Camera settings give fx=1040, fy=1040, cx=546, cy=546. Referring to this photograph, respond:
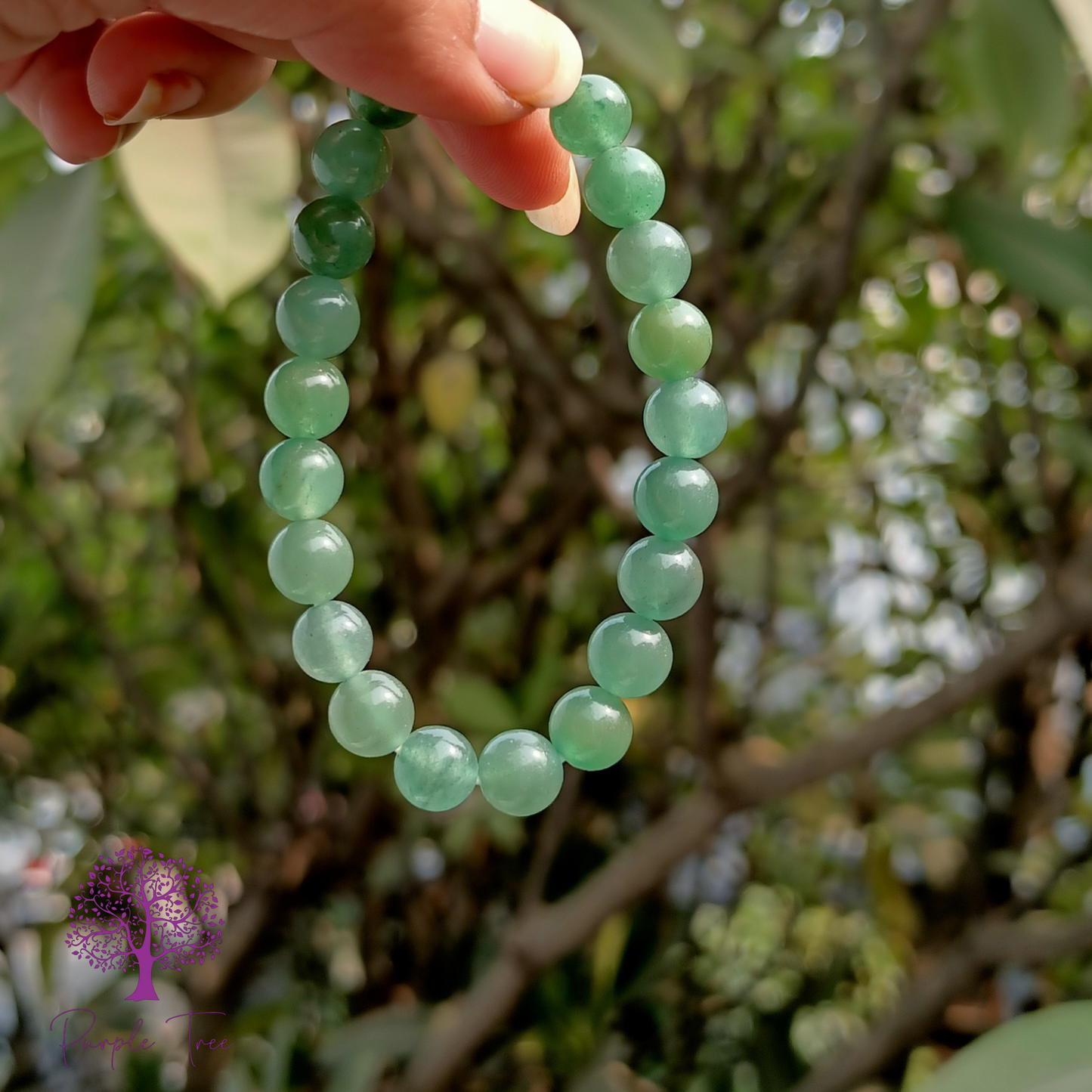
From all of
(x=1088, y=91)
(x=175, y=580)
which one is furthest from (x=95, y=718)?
(x=1088, y=91)

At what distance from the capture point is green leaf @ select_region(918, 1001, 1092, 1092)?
408mm

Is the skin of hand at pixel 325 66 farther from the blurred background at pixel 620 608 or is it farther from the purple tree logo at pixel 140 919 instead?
the purple tree logo at pixel 140 919

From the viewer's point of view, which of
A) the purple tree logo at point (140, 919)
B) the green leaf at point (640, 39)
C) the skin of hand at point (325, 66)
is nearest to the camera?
the skin of hand at point (325, 66)

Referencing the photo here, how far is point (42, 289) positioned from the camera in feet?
1.93

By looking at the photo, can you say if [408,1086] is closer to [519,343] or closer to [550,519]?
[550,519]

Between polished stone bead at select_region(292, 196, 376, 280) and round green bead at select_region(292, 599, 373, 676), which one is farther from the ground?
polished stone bead at select_region(292, 196, 376, 280)

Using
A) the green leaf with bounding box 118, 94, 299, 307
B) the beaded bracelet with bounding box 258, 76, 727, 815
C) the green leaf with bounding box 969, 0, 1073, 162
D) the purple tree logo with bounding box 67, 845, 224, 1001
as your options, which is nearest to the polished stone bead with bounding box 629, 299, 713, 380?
the beaded bracelet with bounding box 258, 76, 727, 815

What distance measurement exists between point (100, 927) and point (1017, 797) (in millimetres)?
947

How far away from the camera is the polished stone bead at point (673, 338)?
0.47m

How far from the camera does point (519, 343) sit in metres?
1.04

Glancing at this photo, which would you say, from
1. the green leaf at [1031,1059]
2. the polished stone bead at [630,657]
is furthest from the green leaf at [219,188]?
the green leaf at [1031,1059]

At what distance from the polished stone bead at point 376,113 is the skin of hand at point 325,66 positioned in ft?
0.07

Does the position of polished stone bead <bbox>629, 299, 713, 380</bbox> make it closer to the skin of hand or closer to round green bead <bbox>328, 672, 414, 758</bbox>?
the skin of hand

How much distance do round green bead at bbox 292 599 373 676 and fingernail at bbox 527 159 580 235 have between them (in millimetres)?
216
